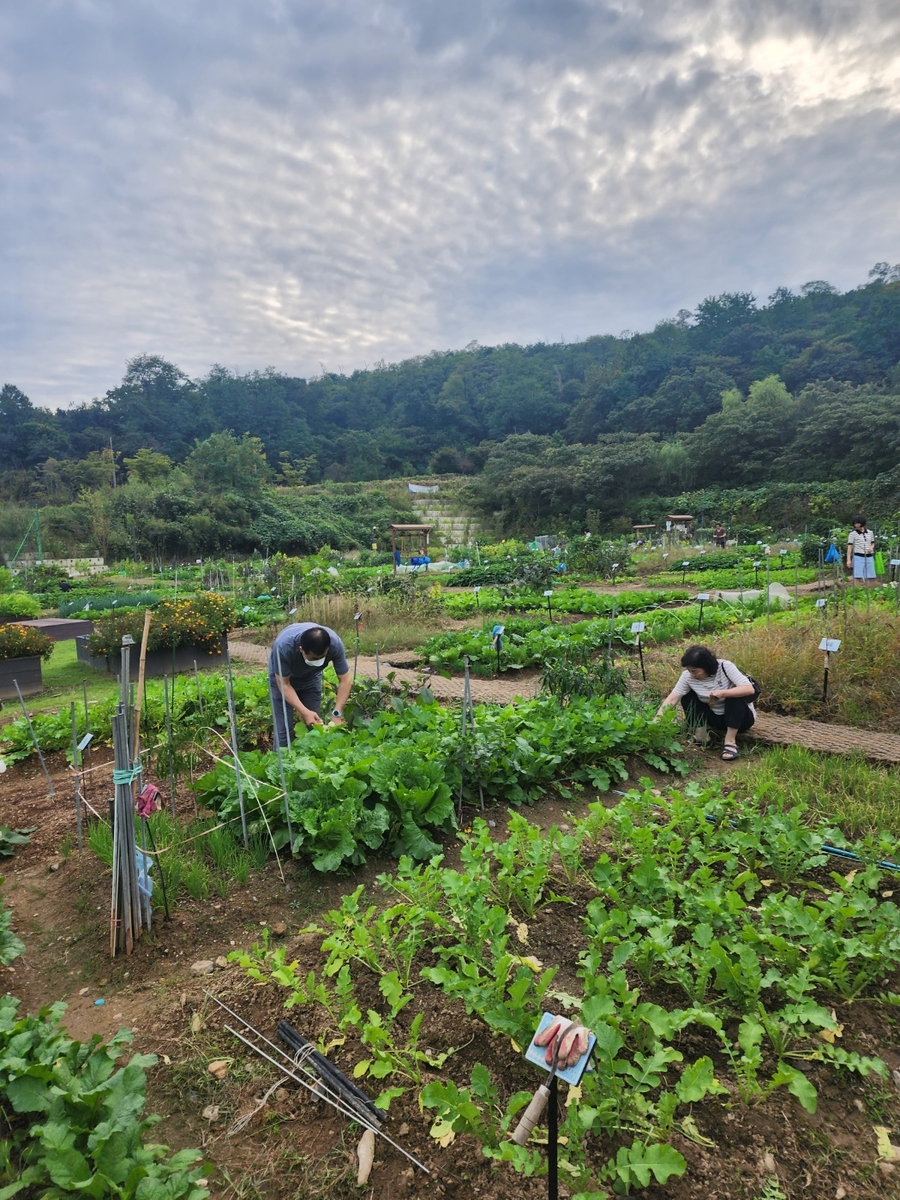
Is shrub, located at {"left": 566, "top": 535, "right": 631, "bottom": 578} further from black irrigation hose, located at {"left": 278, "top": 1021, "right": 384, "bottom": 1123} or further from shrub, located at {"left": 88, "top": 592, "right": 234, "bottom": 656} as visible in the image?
black irrigation hose, located at {"left": 278, "top": 1021, "right": 384, "bottom": 1123}

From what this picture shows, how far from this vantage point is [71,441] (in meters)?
50.0

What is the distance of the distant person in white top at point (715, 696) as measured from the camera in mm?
4605

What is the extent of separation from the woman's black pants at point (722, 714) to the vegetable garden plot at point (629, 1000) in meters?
1.72

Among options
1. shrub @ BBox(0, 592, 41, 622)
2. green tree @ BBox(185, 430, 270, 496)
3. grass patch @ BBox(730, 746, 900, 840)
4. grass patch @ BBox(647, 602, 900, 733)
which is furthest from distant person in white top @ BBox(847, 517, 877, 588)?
green tree @ BBox(185, 430, 270, 496)

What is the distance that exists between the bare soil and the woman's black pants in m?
2.42

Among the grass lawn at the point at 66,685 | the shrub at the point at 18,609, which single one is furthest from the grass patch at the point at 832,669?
→ the shrub at the point at 18,609

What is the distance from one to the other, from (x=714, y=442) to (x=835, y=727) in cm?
3273

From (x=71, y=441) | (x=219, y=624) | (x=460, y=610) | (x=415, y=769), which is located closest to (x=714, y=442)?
(x=460, y=610)

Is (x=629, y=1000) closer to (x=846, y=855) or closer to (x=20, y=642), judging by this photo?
(x=846, y=855)

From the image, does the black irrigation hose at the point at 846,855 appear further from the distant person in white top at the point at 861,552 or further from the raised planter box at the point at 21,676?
the distant person in white top at the point at 861,552

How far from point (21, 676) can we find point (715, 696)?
7574 millimetres

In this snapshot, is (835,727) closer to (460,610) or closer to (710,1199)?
(710,1199)

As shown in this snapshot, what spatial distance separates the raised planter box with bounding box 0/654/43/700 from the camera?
736 centimetres

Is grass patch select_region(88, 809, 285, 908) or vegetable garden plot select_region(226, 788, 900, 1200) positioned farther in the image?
grass patch select_region(88, 809, 285, 908)
